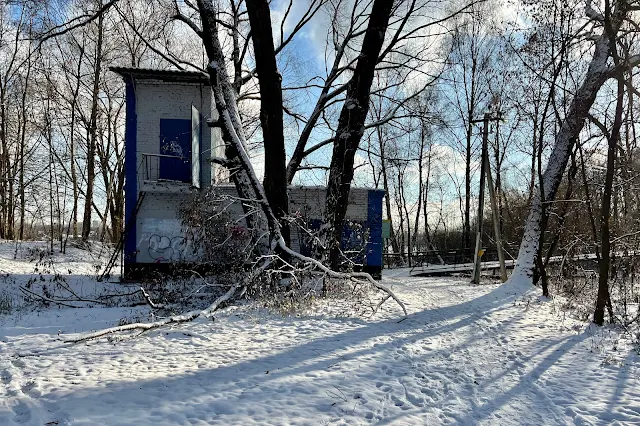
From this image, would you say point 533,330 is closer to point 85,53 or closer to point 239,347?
point 239,347

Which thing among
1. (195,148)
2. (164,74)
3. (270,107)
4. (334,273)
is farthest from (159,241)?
(334,273)

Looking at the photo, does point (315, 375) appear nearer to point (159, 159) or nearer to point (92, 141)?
point (159, 159)

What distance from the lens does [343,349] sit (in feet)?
19.0

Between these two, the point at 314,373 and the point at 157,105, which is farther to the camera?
the point at 157,105

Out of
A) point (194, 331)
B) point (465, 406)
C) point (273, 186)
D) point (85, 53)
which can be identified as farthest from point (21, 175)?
point (465, 406)

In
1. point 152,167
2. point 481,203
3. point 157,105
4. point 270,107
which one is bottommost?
point 481,203

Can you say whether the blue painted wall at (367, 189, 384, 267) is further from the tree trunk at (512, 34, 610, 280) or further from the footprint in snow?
the footprint in snow

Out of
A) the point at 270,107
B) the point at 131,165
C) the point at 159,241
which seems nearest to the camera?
the point at 270,107

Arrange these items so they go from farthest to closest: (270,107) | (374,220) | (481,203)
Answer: (481,203), (374,220), (270,107)

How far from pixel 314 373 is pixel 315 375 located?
0.06m

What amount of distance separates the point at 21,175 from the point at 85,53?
8.71 metres

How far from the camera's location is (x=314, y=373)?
477 cm

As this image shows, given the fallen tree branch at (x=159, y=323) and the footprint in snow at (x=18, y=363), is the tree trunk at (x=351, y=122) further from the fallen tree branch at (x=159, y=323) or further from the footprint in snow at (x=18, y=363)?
the footprint in snow at (x=18, y=363)

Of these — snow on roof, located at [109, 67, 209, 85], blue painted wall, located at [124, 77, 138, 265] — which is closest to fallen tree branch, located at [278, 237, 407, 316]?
snow on roof, located at [109, 67, 209, 85]
